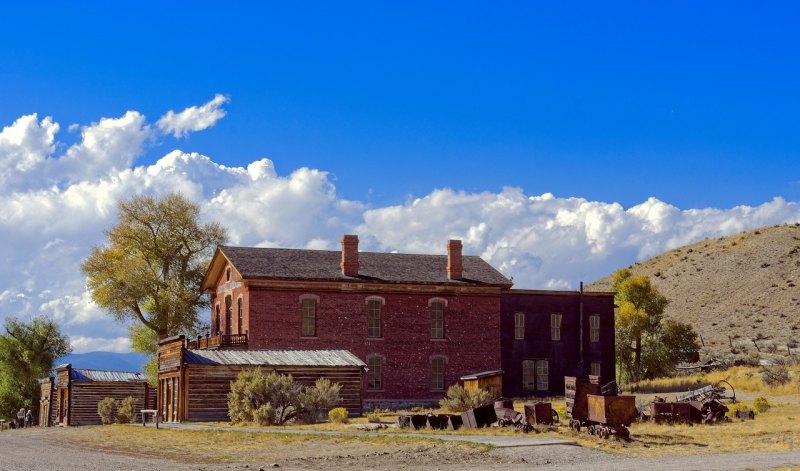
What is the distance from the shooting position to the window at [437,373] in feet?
167

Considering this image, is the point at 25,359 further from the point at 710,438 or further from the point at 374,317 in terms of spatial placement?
the point at 710,438

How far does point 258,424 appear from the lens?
113 ft

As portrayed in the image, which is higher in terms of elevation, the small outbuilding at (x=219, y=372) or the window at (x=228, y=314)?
the window at (x=228, y=314)

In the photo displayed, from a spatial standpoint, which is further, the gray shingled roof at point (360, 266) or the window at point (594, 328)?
the window at point (594, 328)

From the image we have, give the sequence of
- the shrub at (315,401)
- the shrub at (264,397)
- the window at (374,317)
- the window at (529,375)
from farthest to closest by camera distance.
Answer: the window at (529,375), the window at (374,317), the shrub at (315,401), the shrub at (264,397)

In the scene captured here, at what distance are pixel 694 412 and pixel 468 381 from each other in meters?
15.9

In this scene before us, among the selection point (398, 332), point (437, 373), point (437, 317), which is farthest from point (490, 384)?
point (437, 317)

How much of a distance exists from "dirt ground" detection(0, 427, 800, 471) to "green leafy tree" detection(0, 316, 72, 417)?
44.9 metres

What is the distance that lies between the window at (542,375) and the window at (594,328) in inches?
121

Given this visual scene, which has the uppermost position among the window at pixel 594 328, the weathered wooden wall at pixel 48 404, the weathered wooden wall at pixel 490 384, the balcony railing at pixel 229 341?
the window at pixel 594 328

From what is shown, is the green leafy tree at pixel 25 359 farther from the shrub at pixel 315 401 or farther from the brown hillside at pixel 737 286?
the brown hillside at pixel 737 286

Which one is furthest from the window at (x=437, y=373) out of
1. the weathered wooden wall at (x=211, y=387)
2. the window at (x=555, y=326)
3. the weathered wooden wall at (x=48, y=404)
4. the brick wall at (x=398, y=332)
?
the weathered wooden wall at (x=48, y=404)

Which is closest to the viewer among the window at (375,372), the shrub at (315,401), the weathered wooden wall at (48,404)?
the shrub at (315,401)

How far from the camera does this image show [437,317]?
51.3 meters
